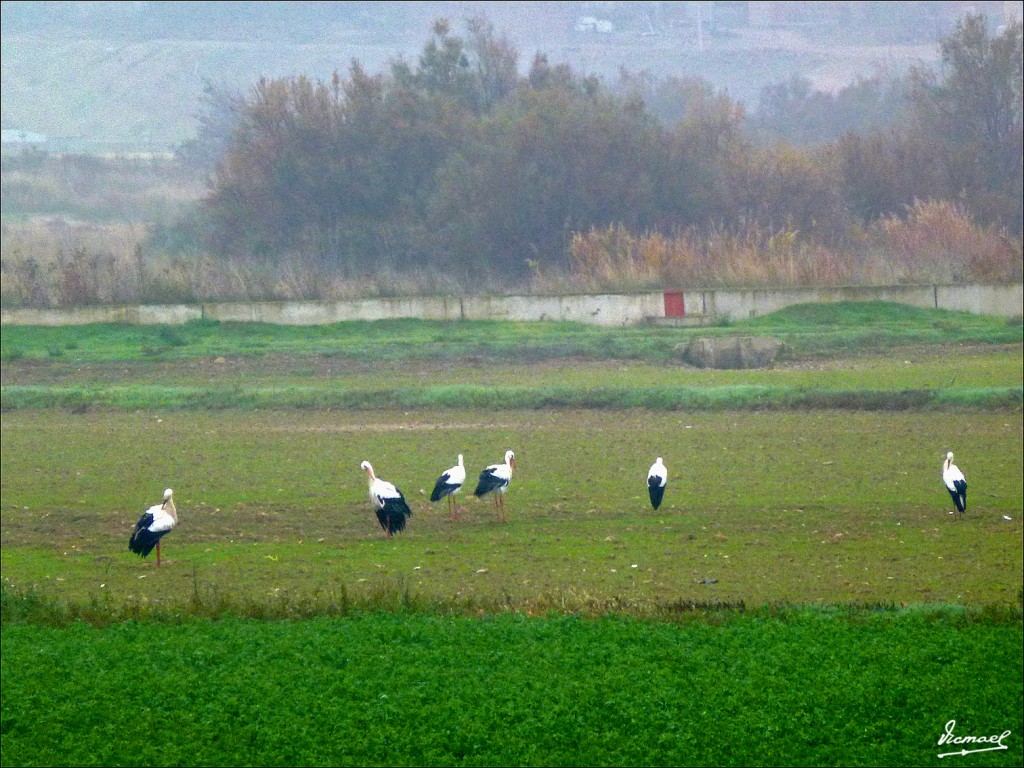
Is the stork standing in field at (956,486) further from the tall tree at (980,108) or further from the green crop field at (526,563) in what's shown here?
the tall tree at (980,108)

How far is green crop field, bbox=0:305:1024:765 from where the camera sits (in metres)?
10.5

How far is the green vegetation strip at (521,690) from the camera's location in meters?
10.1

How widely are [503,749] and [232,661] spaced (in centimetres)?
258

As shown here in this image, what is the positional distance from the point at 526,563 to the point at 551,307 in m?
18.4

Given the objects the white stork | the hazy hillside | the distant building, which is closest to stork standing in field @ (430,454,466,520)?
the white stork

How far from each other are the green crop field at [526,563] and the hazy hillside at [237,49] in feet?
144

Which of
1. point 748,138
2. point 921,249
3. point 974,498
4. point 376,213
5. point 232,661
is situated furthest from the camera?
point 748,138

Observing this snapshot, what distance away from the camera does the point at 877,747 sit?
9961 millimetres

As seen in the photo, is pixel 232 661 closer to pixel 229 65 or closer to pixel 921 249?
pixel 921 249

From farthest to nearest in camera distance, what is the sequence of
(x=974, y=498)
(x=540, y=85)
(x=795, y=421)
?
(x=540, y=85) → (x=795, y=421) → (x=974, y=498)

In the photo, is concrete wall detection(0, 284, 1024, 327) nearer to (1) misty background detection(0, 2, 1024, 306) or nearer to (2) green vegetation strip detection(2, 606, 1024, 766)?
(1) misty background detection(0, 2, 1024, 306)

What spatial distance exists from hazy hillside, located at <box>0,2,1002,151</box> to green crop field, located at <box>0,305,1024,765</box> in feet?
144

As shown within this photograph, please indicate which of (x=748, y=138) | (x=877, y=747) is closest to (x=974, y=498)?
(x=877, y=747)
